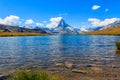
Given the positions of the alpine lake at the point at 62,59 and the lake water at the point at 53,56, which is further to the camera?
the lake water at the point at 53,56

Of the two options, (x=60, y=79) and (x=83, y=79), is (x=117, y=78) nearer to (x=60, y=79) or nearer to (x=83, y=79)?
(x=83, y=79)

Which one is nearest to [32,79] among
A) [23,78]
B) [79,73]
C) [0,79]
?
[23,78]

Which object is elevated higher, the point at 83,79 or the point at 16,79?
the point at 16,79

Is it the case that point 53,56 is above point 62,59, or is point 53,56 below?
above

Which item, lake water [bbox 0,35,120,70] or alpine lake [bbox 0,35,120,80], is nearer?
alpine lake [bbox 0,35,120,80]

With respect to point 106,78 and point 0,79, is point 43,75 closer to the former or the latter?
point 0,79

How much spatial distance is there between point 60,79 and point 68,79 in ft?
2.68

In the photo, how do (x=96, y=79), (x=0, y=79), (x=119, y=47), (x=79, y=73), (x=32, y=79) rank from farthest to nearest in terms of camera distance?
(x=119, y=47)
(x=79, y=73)
(x=96, y=79)
(x=0, y=79)
(x=32, y=79)

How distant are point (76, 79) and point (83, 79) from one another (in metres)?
0.67

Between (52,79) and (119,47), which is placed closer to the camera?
(52,79)

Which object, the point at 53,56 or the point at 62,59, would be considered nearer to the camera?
the point at 62,59

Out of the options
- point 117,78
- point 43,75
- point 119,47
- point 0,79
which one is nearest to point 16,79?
point 43,75

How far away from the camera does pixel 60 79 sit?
2223cm

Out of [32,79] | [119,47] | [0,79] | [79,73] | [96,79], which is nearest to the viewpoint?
[32,79]
